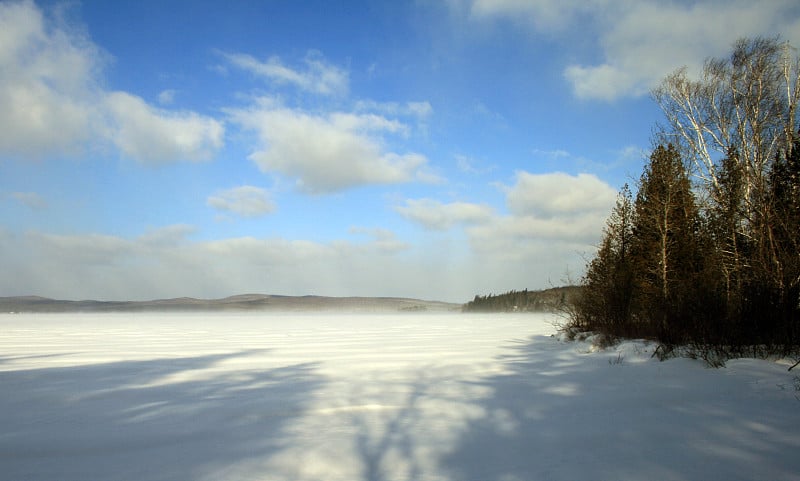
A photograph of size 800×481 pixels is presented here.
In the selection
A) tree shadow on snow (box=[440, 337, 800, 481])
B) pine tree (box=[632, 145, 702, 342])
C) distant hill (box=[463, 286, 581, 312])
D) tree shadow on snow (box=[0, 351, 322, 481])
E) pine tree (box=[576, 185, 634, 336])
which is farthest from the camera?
distant hill (box=[463, 286, 581, 312])

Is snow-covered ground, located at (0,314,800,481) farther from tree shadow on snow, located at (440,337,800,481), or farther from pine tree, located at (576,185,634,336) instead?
pine tree, located at (576,185,634,336)

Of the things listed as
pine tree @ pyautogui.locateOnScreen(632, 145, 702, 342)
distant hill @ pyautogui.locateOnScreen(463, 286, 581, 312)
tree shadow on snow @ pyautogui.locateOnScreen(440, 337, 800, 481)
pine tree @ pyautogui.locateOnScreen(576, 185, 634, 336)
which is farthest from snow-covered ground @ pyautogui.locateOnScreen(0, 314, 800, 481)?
distant hill @ pyautogui.locateOnScreen(463, 286, 581, 312)

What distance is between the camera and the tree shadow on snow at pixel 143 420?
2471mm

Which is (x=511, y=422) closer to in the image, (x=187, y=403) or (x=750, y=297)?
(x=187, y=403)

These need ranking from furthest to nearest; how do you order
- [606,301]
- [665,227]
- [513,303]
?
[513,303]
[665,227]
[606,301]

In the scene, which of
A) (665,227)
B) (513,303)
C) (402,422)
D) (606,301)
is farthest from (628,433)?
(513,303)

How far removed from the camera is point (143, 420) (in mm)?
3453

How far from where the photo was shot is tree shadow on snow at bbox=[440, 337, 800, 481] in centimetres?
234

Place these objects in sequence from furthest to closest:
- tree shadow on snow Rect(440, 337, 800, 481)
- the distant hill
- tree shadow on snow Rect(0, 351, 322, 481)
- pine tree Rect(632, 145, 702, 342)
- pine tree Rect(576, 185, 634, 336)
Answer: the distant hill
pine tree Rect(632, 145, 702, 342)
pine tree Rect(576, 185, 634, 336)
tree shadow on snow Rect(0, 351, 322, 481)
tree shadow on snow Rect(440, 337, 800, 481)

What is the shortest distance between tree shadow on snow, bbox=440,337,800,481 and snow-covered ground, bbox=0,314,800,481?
0.01m

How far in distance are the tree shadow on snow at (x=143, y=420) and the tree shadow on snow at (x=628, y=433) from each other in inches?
54.9

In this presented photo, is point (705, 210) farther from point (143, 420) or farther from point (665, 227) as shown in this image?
point (143, 420)

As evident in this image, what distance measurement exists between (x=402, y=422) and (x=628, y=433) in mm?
1534

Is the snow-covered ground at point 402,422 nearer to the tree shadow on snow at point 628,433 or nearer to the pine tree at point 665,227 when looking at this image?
the tree shadow on snow at point 628,433
